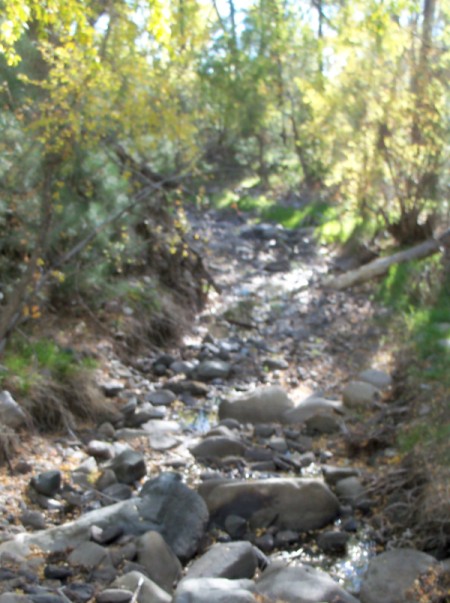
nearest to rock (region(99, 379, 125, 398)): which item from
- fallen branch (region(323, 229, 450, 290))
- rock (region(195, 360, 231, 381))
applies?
rock (region(195, 360, 231, 381))

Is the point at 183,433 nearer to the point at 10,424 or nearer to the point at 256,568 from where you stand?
the point at 10,424

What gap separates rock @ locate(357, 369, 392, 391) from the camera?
8.48 meters

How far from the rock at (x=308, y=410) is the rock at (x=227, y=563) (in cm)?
274

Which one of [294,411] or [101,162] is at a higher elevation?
[101,162]

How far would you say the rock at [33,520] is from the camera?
565 centimetres

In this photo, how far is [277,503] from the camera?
5.95 m

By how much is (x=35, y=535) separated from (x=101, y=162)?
5007mm

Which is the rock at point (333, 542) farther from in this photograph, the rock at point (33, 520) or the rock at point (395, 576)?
the rock at point (33, 520)

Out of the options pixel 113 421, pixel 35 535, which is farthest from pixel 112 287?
pixel 35 535

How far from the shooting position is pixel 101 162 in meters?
9.38

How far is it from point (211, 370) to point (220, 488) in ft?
10.8

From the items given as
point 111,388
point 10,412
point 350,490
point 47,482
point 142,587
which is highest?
point 10,412

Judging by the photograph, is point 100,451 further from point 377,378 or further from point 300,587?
point 377,378

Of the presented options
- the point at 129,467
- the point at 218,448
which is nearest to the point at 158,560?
the point at 129,467
